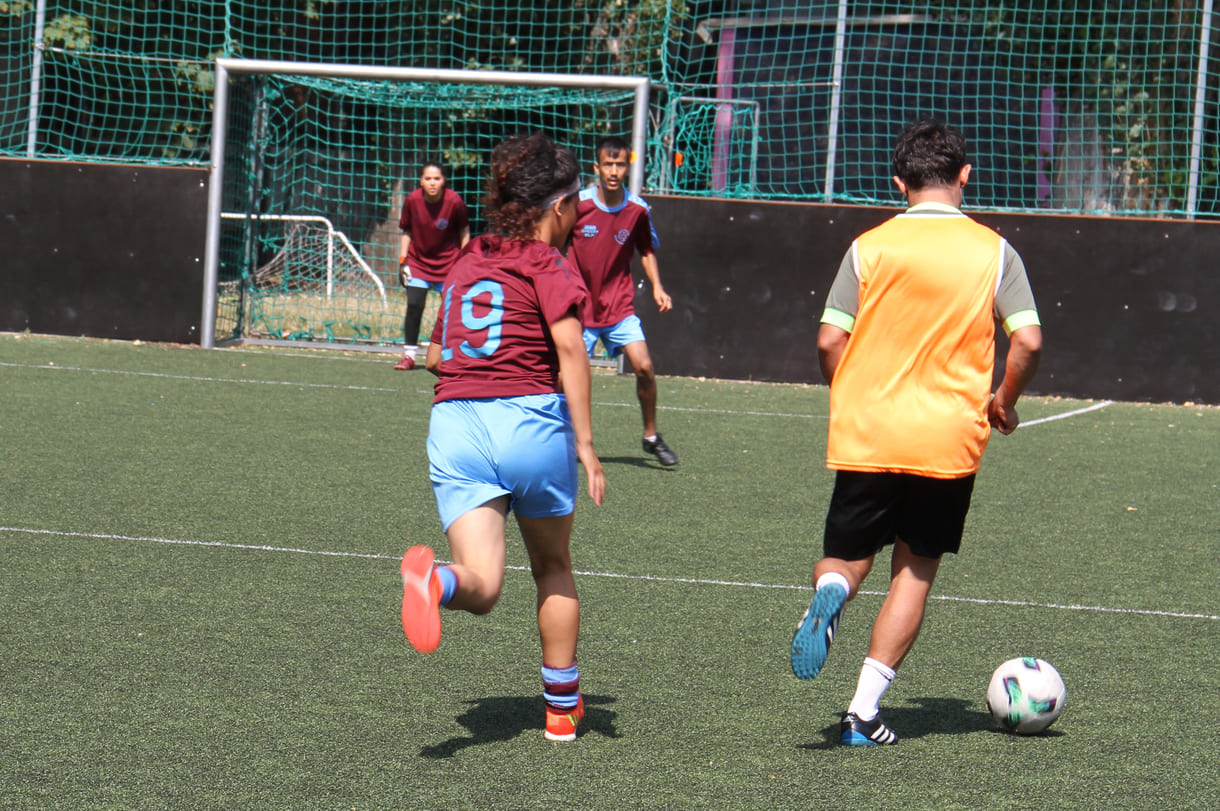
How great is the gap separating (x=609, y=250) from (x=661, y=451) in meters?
1.30

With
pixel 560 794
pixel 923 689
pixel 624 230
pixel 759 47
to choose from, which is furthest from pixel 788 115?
pixel 560 794

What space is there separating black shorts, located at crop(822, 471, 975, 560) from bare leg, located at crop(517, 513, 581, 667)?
71 centimetres

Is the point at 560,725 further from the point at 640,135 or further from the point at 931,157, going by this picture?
the point at 640,135

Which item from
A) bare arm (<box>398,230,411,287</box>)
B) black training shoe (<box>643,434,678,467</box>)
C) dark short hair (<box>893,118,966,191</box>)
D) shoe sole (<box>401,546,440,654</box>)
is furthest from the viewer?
bare arm (<box>398,230,411,287</box>)

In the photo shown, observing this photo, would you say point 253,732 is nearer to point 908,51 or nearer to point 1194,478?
point 1194,478

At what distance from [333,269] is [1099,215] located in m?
9.13

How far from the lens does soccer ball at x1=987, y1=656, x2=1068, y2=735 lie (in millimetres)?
4020

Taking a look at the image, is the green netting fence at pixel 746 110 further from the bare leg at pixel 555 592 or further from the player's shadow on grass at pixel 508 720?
the bare leg at pixel 555 592

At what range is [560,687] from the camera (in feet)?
12.6

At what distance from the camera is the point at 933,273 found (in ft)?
12.6

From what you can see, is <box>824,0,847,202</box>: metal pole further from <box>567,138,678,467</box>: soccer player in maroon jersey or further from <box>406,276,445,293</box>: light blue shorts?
<box>567,138,678,467</box>: soccer player in maroon jersey

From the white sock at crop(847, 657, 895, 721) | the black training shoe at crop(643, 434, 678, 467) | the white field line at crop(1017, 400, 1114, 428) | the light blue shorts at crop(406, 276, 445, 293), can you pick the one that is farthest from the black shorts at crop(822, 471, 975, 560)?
the light blue shorts at crop(406, 276, 445, 293)

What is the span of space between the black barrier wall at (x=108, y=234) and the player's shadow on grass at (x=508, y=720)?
444 inches

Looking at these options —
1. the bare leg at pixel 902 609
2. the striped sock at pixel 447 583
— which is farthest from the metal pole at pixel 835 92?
the striped sock at pixel 447 583
